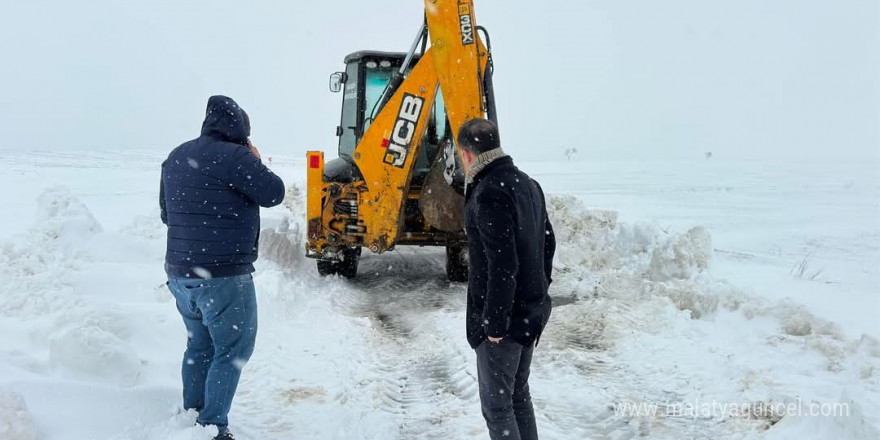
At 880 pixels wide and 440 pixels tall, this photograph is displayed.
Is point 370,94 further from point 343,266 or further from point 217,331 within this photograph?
point 217,331

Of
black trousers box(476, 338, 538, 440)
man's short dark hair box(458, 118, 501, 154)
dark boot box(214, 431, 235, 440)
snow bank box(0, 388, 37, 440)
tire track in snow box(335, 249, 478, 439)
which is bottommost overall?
tire track in snow box(335, 249, 478, 439)

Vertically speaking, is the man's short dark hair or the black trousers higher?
the man's short dark hair

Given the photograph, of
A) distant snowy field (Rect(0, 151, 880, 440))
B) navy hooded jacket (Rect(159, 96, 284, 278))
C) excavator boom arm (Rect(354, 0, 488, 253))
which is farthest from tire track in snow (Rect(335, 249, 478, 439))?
navy hooded jacket (Rect(159, 96, 284, 278))

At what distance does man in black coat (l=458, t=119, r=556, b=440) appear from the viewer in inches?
109

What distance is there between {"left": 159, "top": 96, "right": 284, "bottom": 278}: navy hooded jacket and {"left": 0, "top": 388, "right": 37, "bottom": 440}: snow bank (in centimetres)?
95

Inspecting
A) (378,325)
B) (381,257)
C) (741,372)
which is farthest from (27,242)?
(741,372)

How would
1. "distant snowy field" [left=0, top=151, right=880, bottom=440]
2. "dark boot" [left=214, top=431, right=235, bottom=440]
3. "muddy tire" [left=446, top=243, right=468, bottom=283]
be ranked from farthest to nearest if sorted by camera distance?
"muddy tire" [left=446, top=243, right=468, bottom=283] → "distant snowy field" [left=0, top=151, right=880, bottom=440] → "dark boot" [left=214, top=431, right=235, bottom=440]

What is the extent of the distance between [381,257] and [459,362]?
5.29 m

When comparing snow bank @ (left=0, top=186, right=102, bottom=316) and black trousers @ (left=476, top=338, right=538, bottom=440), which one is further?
snow bank @ (left=0, top=186, right=102, bottom=316)

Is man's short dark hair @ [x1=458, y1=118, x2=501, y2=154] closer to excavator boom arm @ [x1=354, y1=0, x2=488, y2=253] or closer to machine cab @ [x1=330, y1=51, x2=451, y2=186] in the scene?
excavator boom arm @ [x1=354, y1=0, x2=488, y2=253]

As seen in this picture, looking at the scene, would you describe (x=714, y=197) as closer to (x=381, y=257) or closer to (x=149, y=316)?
(x=381, y=257)

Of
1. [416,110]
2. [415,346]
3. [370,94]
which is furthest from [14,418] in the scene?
[370,94]

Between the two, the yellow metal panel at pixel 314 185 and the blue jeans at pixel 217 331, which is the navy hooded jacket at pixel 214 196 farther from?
the yellow metal panel at pixel 314 185

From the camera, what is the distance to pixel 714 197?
59.6 ft
